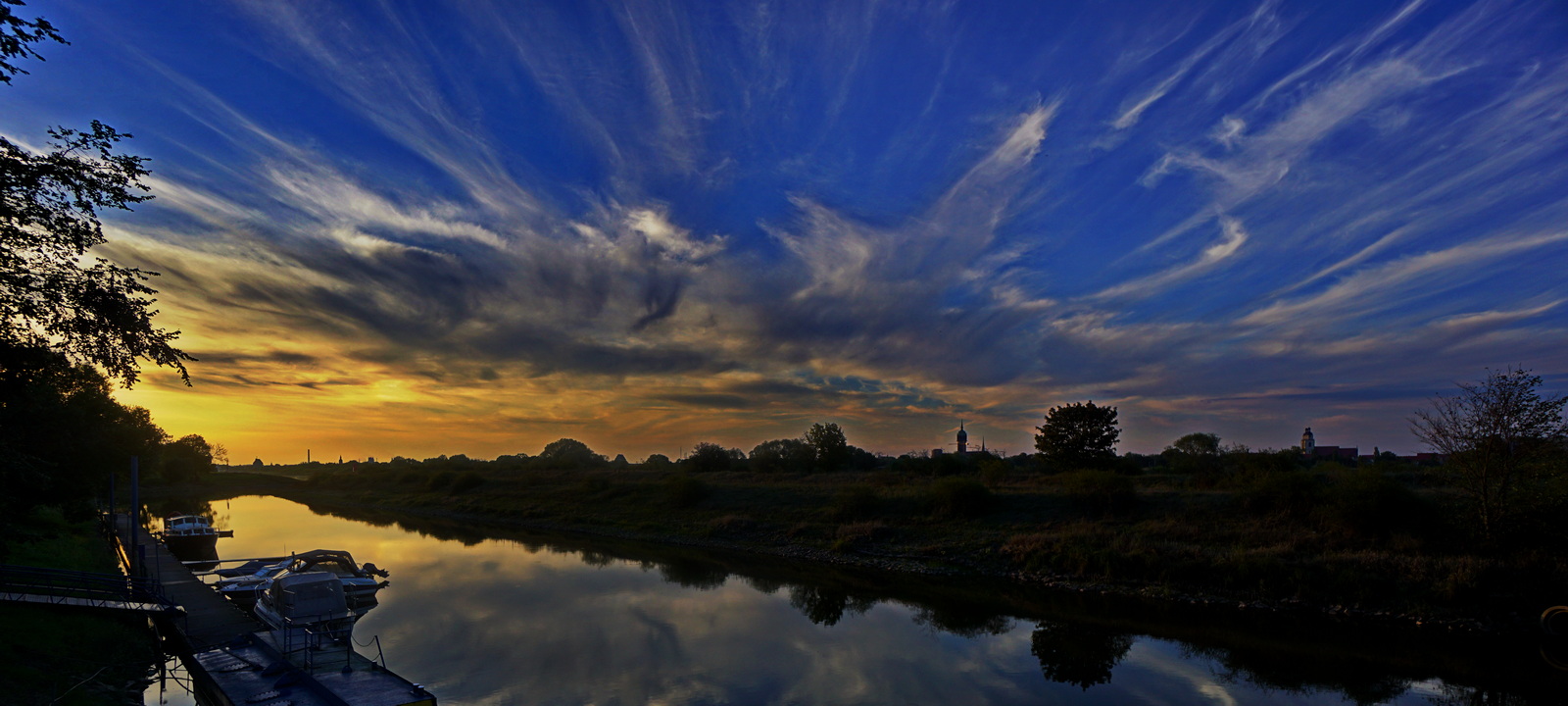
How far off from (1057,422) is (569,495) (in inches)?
1816

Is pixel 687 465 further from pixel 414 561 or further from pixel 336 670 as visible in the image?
pixel 336 670

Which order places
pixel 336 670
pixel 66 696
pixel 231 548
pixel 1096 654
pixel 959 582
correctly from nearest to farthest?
pixel 66 696 < pixel 336 670 < pixel 1096 654 < pixel 959 582 < pixel 231 548

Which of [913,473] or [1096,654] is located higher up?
[913,473]

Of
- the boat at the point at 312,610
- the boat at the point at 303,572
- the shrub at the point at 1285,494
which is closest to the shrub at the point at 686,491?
the boat at the point at 303,572

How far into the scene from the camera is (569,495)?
224 feet

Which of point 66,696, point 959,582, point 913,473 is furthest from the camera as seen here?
point 913,473

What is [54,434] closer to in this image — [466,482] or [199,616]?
[199,616]

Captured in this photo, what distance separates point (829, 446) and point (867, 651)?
6019 cm

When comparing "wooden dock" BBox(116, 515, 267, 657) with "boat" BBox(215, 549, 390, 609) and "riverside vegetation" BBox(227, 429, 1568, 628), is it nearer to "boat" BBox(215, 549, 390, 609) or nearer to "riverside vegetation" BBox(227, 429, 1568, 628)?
"boat" BBox(215, 549, 390, 609)

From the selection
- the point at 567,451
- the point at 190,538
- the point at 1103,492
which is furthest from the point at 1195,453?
the point at 567,451

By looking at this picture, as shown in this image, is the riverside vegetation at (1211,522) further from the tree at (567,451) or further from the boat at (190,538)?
the tree at (567,451)

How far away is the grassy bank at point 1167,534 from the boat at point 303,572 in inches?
846

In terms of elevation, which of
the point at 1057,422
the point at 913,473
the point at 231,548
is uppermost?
the point at 1057,422

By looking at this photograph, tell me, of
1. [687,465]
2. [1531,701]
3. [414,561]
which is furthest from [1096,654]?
[687,465]
